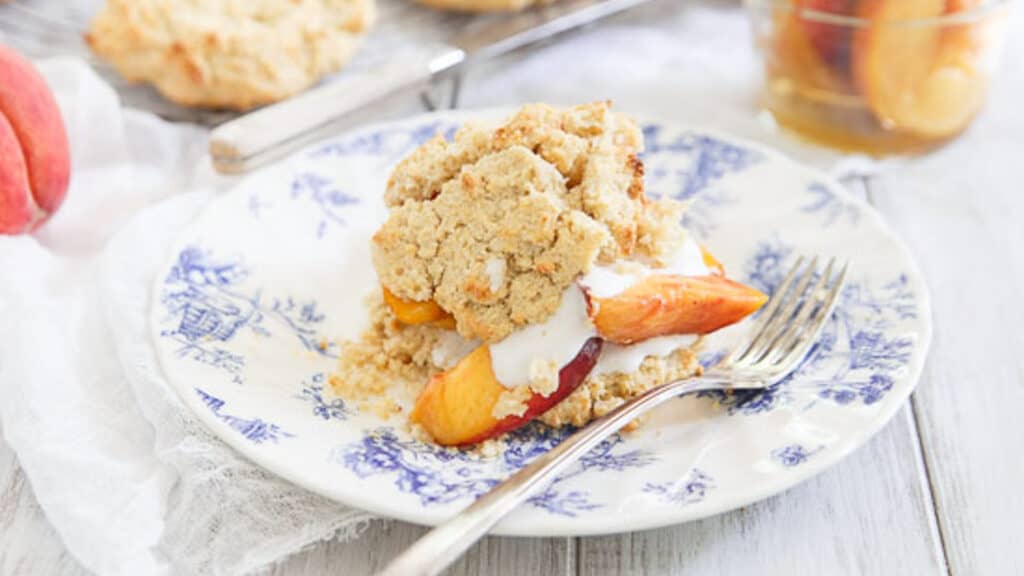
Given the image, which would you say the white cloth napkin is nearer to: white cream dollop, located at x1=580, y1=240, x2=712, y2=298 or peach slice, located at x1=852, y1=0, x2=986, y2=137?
white cream dollop, located at x1=580, y1=240, x2=712, y2=298

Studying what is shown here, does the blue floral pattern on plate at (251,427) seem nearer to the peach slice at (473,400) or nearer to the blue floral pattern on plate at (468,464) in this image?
the blue floral pattern on plate at (468,464)

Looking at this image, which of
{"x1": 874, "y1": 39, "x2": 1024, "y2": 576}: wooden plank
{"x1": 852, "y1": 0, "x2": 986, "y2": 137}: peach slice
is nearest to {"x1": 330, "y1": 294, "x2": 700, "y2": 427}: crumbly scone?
{"x1": 874, "y1": 39, "x2": 1024, "y2": 576}: wooden plank

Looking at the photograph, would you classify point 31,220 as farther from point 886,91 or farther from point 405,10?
point 886,91

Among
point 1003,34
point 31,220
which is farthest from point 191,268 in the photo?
point 1003,34

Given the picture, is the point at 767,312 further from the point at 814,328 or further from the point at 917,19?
the point at 917,19

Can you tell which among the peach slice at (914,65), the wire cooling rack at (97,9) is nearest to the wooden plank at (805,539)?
the peach slice at (914,65)

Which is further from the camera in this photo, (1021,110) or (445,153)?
(1021,110)

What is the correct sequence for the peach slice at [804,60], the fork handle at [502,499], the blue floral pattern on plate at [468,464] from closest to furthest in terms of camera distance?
the fork handle at [502,499] → the blue floral pattern on plate at [468,464] → the peach slice at [804,60]
